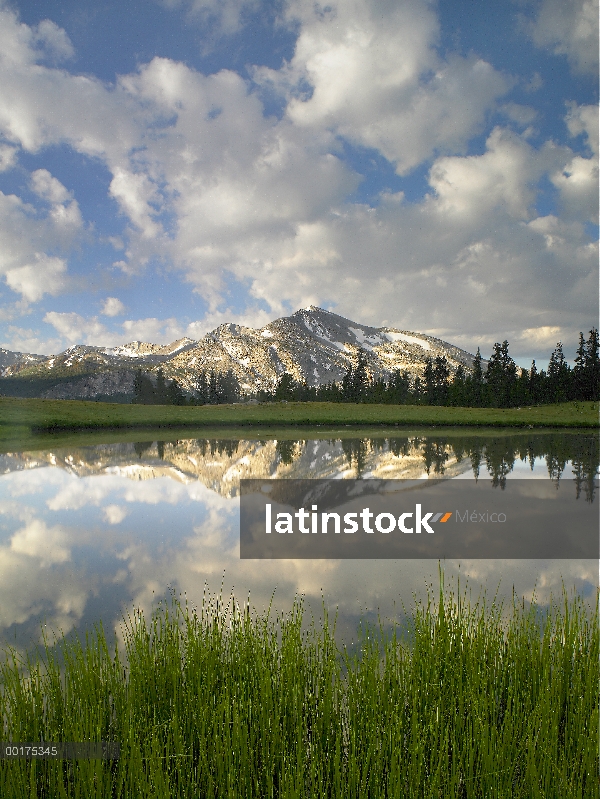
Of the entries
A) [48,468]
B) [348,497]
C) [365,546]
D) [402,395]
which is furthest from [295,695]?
[402,395]

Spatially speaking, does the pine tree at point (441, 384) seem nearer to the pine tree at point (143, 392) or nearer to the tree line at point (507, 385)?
the tree line at point (507, 385)

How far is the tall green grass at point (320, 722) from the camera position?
Answer: 11.1 ft

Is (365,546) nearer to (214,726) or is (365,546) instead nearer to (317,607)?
(317,607)

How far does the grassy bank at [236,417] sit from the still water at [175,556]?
2956 centimetres

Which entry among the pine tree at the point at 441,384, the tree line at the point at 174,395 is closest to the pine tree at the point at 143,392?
the tree line at the point at 174,395

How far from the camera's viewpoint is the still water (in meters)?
7.60

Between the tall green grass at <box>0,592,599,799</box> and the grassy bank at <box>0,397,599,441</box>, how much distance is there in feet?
159

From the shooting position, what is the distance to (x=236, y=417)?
63.0 meters

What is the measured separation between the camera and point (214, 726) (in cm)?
362

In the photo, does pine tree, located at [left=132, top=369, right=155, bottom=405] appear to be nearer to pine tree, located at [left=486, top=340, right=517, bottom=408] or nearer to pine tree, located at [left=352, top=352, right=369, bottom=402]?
pine tree, located at [left=352, top=352, right=369, bottom=402]

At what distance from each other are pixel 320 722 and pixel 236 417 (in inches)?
2350

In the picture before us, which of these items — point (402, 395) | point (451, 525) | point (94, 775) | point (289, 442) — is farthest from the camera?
point (402, 395)

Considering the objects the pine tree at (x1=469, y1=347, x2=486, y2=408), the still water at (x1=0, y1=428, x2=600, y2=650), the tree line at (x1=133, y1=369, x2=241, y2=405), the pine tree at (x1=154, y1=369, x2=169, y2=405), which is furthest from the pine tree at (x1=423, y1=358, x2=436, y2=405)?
the still water at (x1=0, y1=428, x2=600, y2=650)

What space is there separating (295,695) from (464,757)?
131 centimetres
